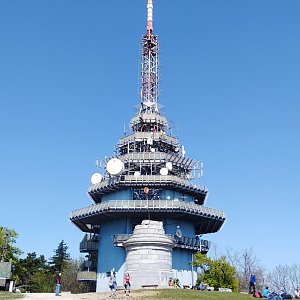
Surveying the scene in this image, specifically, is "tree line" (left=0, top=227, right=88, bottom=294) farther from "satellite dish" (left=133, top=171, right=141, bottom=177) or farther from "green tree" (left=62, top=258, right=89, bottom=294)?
"satellite dish" (left=133, top=171, right=141, bottom=177)

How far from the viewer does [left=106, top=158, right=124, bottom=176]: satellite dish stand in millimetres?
57125

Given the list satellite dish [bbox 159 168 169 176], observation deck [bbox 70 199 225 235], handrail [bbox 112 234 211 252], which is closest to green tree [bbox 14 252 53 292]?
observation deck [bbox 70 199 225 235]

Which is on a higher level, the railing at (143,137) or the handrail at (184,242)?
the railing at (143,137)

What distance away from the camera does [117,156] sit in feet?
206

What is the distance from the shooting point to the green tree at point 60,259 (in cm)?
Result: 9253

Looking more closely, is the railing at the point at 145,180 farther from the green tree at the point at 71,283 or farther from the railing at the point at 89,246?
the green tree at the point at 71,283

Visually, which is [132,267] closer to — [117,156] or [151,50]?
[117,156]

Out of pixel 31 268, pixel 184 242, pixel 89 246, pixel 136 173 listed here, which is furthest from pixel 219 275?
pixel 31 268

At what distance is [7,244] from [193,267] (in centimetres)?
2155

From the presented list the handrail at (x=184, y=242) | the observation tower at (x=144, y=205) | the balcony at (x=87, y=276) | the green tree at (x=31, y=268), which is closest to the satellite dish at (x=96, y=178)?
the observation tower at (x=144, y=205)

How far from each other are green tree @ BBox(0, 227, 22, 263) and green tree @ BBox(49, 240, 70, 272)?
31.9 metres

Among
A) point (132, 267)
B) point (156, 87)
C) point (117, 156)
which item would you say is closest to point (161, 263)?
point (132, 267)

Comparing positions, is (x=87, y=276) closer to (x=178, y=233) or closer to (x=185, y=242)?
(x=178, y=233)

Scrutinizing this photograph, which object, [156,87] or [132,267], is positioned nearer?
[132,267]
